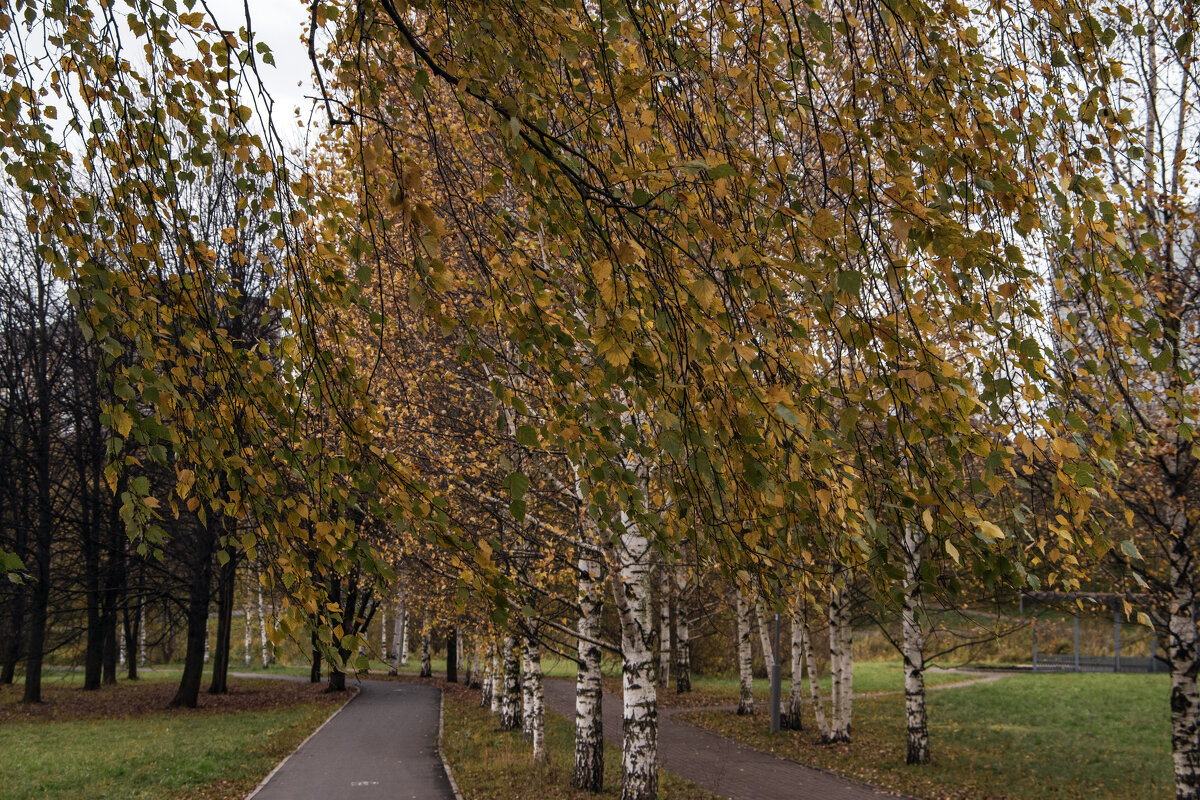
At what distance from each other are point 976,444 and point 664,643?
85.1 ft

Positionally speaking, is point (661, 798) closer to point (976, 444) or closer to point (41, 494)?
point (976, 444)

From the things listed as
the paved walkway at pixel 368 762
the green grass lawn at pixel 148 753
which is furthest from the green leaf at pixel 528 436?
the green grass lawn at pixel 148 753

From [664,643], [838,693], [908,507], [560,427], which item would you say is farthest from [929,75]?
[664,643]

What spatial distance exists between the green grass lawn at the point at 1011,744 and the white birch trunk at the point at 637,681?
5470 millimetres

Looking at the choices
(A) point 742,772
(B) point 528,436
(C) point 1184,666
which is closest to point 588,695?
(A) point 742,772

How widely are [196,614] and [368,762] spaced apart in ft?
32.8

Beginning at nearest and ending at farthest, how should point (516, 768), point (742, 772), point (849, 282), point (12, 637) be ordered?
point (849, 282) → point (516, 768) → point (742, 772) → point (12, 637)

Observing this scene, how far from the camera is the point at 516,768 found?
39.9ft

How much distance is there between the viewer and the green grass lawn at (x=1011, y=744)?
41.4ft

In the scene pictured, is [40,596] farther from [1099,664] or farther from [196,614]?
[1099,664]

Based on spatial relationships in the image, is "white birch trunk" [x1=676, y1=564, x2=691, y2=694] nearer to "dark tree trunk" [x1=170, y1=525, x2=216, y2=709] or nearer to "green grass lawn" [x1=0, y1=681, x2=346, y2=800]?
"green grass lawn" [x1=0, y1=681, x2=346, y2=800]

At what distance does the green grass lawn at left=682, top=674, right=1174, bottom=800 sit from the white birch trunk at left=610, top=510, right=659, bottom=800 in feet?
17.9

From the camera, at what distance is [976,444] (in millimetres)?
2650

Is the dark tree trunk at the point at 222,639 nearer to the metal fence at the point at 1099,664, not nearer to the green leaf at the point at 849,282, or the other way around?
the green leaf at the point at 849,282
